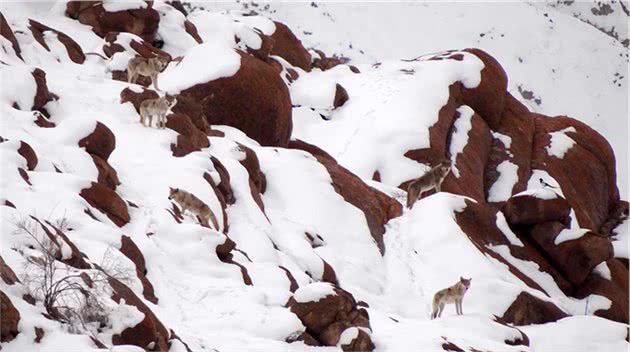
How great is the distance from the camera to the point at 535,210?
2345cm

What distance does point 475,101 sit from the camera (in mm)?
31891

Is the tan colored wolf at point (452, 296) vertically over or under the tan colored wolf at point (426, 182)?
over

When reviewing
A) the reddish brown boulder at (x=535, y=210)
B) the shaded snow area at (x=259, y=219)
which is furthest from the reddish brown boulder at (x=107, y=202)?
the reddish brown boulder at (x=535, y=210)

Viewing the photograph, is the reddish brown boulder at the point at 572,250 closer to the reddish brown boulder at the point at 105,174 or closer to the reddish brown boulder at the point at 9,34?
the reddish brown boulder at the point at 105,174

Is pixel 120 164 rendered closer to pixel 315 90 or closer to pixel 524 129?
pixel 315 90

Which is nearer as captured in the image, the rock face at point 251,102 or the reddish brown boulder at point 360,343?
the reddish brown boulder at point 360,343

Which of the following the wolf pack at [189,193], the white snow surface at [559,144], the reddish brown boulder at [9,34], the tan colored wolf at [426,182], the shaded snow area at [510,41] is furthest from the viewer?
the shaded snow area at [510,41]

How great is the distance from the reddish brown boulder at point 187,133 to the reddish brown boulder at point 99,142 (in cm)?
239

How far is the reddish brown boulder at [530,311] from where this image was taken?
20.0m

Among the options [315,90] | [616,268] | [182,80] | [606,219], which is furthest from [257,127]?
[606,219]

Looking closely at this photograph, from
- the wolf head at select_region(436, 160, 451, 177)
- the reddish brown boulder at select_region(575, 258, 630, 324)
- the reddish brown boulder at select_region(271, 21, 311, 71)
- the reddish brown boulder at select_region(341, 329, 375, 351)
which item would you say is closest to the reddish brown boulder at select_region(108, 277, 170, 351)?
the reddish brown boulder at select_region(341, 329, 375, 351)

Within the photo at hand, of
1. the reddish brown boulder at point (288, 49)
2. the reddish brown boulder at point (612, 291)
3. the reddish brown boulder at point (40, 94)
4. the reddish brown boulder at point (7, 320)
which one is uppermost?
the reddish brown boulder at point (7, 320)

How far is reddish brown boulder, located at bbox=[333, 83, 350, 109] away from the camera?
1256 inches

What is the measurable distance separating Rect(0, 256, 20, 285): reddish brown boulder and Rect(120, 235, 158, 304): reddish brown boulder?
3001mm
